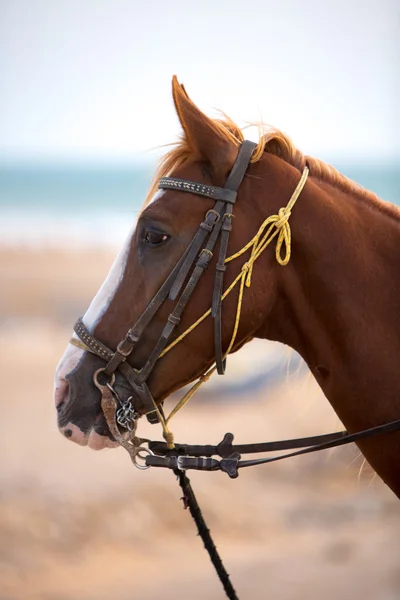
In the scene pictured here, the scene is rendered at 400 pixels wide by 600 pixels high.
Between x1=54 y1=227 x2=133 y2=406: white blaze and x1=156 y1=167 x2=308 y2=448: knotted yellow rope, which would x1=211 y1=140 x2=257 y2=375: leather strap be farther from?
x1=54 y1=227 x2=133 y2=406: white blaze

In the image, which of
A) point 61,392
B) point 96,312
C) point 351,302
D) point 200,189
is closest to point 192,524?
point 61,392

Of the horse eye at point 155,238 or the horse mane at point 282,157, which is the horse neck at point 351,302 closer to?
the horse mane at point 282,157

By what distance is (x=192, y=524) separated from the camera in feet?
22.2

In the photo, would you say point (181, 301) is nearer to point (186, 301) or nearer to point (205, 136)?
point (186, 301)

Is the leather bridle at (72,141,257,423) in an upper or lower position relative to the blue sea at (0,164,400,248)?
lower

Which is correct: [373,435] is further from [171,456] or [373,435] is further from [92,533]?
[92,533]

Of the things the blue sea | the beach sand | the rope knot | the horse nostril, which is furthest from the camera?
the blue sea

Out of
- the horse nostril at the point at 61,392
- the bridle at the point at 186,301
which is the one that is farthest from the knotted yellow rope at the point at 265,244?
the horse nostril at the point at 61,392

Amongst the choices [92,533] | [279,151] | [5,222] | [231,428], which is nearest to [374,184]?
[5,222]

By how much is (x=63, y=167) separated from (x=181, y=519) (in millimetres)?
47335

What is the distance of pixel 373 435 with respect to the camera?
99.1 inches

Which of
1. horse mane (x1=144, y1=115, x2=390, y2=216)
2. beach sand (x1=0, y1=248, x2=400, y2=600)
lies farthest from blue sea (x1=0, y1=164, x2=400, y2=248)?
horse mane (x1=144, y1=115, x2=390, y2=216)

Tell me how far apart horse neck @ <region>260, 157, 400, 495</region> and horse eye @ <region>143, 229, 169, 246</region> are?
15.5 inches

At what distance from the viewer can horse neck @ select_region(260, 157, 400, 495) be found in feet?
8.32
